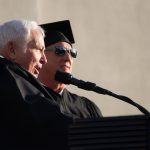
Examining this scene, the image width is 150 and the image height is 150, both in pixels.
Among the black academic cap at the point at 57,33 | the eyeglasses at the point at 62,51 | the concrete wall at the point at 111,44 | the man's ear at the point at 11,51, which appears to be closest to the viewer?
the man's ear at the point at 11,51

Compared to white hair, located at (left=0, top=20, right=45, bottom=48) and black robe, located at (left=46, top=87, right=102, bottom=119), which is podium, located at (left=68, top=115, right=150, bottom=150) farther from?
black robe, located at (left=46, top=87, right=102, bottom=119)

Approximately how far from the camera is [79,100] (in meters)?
7.41

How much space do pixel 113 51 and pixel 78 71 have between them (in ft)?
1.82

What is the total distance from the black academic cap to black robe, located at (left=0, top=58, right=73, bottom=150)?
107 inches

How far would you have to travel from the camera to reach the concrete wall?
9.59 metres

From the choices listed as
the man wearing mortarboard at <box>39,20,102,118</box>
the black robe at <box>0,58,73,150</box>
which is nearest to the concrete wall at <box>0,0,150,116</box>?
the man wearing mortarboard at <box>39,20,102,118</box>

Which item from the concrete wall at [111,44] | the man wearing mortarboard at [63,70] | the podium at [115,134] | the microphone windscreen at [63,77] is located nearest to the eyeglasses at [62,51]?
the man wearing mortarboard at [63,70]

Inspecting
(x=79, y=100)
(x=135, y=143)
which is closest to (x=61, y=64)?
(x=79, y=100)

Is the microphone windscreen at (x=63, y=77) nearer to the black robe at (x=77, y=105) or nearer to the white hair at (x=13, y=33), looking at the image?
the white hair at (x=13, y=33)

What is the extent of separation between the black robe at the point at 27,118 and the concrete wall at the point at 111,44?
4.56m

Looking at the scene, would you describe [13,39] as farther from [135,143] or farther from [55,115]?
[135,143]

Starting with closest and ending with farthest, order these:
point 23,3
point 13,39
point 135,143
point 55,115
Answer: point 135,143, point 55,115, point 13,39, point 23,3

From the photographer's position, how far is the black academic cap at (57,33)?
7586 mm

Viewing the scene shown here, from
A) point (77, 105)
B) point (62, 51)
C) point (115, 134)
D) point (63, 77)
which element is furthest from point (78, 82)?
point (62, 51)
